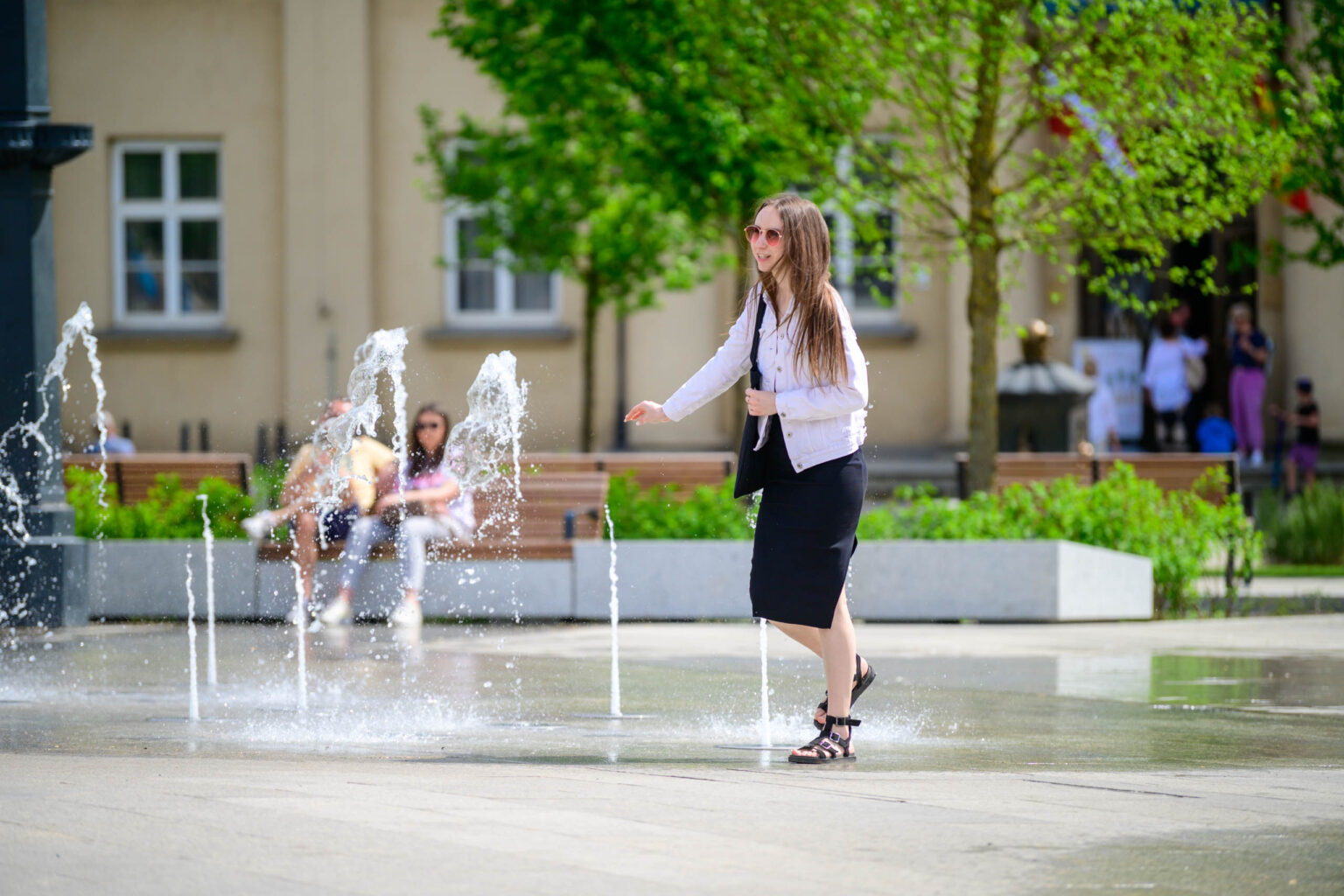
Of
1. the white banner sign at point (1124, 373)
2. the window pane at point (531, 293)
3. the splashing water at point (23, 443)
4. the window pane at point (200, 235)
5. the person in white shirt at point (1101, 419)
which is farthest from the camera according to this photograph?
the window pane at point (200, 235)

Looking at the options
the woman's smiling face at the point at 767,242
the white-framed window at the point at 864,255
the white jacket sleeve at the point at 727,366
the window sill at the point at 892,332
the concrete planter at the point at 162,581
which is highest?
the white-framed window at the point at 864,255

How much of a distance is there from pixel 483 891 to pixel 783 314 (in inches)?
105

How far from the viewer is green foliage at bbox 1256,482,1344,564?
15164mm

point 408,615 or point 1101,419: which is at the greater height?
point 1101,419

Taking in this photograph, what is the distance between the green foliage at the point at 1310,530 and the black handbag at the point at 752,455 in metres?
10.1

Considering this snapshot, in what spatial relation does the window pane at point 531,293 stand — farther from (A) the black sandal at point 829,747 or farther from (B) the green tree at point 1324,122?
(A) the black sandal at point 829,747

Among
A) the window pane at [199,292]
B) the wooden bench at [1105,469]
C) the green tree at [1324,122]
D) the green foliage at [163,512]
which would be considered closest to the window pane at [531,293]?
the window pane at [199,292]

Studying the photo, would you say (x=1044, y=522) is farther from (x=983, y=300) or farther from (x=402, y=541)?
(x=402, y=541)

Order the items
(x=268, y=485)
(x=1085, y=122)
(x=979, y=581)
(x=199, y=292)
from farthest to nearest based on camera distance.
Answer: (x=199, y=292) < (x=1085, y=122) < (x=268, y=485) < (x=979, y=581)

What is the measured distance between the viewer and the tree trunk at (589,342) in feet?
68.7

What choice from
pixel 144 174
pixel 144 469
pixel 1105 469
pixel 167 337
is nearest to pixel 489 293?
pixel 167 337

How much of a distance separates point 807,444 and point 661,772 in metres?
1.20

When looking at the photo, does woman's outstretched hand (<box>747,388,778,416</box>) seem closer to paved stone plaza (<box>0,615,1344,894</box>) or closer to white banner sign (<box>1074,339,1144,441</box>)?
paved stone plaza (<box>0,615,1344,894</box>)

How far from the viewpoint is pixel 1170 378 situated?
71.9 ft
